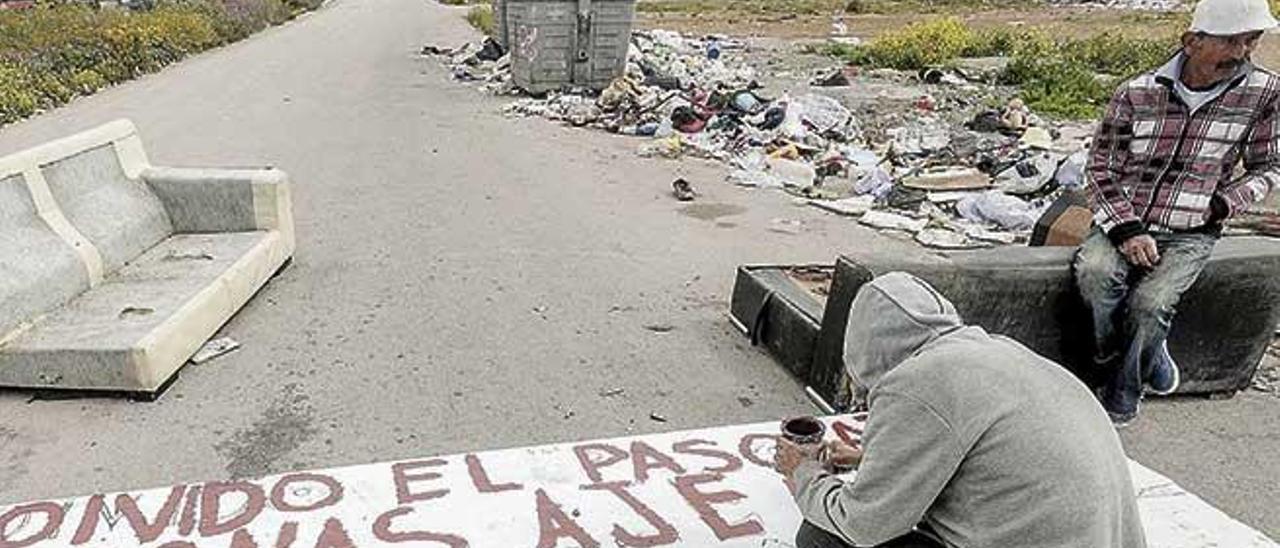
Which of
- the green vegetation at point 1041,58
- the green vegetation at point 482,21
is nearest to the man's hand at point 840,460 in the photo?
the green vegetation at point 1041,58

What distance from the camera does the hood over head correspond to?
2.11 meters

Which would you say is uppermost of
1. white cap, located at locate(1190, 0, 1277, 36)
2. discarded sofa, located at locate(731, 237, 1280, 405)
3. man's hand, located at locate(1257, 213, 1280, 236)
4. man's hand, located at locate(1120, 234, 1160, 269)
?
white cap, located at locate(1190, 0, 1277, 36)

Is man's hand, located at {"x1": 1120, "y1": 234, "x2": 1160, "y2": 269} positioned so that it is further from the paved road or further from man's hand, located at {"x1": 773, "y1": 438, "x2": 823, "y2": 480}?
man's hand, located at {"x1": 773, "y1": 438, "x2": 823, "y2": 480}

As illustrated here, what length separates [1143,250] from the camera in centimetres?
407

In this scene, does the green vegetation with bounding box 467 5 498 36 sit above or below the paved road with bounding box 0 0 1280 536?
below

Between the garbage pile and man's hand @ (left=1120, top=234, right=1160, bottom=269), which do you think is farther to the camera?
the garbage pile

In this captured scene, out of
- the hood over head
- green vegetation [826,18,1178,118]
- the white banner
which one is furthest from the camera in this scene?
green vegetation [826,18,1178,118]

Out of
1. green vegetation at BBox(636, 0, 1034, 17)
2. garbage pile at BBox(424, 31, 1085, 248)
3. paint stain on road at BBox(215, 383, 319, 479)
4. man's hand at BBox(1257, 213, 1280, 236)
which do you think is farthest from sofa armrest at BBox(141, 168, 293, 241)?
green vegetation at BBox(636, 0, 1034, 17)

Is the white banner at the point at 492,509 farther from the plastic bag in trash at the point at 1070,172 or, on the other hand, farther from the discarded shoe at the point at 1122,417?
the plastic bag in trash at the point at 1070,172

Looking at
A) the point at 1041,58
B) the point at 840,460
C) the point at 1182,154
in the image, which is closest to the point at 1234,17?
the point at 1182,154

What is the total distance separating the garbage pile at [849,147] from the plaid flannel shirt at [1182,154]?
10.7 ft

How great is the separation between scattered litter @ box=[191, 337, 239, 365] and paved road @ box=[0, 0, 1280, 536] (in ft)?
0.24

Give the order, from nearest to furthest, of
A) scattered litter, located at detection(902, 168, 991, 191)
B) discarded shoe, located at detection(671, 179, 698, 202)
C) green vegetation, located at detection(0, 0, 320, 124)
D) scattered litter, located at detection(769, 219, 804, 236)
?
1. scattered litter, located at detection(769, 219, 804, 236)
2. scattered litter, located at detection(902, 168, 991, 191)
3. discarded shoe, located at detection(671, 179, 698, 202)
4. green vegetation, located at detection(0, 0, 320, 124)

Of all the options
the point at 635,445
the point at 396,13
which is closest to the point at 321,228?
the point at 635,445
